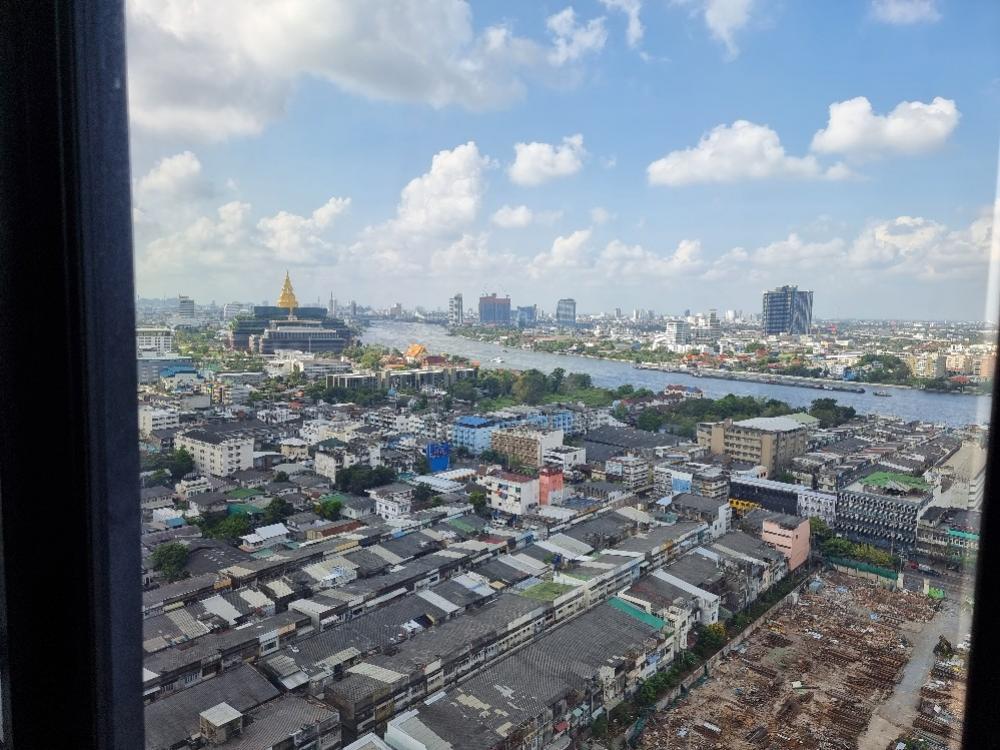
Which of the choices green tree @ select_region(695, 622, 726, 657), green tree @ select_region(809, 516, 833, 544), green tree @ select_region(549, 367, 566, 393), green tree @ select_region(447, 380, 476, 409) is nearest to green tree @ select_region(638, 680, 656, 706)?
green tree @ select_region(695, 622, 726, 657)

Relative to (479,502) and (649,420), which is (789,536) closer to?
(649,420)

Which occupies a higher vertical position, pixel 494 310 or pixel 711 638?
pixel 494 310

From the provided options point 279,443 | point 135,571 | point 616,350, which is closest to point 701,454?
point 616,350

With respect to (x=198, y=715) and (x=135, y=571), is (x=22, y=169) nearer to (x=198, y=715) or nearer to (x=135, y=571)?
(x=135, y=571)

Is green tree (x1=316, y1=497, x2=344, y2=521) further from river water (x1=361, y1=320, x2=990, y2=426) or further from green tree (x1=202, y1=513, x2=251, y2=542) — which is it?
river water (x1=361, y1=320, x2=990, y2=426)

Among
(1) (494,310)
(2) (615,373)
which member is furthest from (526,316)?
(2) (615,373)

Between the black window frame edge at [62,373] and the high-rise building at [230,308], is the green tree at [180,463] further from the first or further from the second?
the black window frame edge at [62,373]
